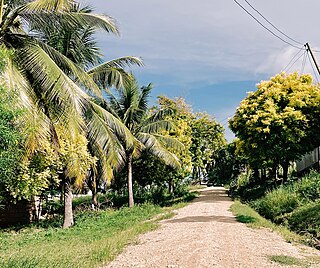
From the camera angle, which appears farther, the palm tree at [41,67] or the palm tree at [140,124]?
the palm tree at [140,124]

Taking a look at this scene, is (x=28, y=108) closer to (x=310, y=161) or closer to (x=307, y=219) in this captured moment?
(x=307, y=219)

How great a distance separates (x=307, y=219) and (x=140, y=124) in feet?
39.0

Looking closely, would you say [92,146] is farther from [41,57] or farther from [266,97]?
[266,97]

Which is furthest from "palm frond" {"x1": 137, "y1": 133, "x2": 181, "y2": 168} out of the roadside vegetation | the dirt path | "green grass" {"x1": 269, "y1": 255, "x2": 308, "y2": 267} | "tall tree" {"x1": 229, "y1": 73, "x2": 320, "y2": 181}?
"green grass" {"x1": 269, "y1": 255, "x2": 308, "y2": 267}

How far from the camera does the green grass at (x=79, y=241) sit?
288 inches

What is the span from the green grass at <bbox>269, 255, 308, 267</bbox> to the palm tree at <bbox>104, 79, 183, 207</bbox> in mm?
12998

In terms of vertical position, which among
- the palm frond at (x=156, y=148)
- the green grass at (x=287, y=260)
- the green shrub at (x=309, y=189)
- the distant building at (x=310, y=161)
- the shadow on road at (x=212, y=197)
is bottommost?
the green grass at (x=287, y=260)

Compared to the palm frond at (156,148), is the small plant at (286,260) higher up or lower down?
lower down


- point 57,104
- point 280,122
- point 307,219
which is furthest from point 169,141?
point 57,104

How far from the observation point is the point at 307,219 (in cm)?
1138

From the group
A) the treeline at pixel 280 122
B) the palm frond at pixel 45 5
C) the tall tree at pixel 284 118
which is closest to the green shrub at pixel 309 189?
the treeline at pixel 280 122

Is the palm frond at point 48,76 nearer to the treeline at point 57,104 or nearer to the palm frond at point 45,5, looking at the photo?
the treeline at point 57,104

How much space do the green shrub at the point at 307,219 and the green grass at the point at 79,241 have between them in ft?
14.5

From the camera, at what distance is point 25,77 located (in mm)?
9961
